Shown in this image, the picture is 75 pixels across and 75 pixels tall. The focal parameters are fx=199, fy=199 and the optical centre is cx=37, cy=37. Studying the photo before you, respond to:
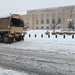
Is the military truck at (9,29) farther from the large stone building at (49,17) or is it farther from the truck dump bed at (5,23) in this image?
the large stone building at (49,17)

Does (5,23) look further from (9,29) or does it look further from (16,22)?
(16,22)

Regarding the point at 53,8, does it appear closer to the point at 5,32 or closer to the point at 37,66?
the point at 5,32

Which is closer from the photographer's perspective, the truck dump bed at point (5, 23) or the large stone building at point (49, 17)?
the truck dump bed at point (5, 23)

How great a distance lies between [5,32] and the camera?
66.6 feet

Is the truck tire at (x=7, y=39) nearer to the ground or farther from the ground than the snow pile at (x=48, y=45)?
farther from the ground

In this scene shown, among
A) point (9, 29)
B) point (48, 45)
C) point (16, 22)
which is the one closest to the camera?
point (48, 45)

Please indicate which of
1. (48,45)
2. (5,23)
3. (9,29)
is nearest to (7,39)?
(9,29)

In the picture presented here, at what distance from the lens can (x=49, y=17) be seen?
123m

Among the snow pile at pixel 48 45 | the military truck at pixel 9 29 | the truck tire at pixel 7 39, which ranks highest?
the military truck at pixel 9 29

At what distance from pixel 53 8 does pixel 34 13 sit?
13.9 meters

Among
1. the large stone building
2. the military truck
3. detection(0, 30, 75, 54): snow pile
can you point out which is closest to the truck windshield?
the military truck

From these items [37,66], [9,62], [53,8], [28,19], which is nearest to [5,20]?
[9,62]

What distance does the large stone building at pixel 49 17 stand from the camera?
375 feet

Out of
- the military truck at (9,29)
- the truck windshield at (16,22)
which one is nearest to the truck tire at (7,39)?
the military truck at (9,29)
